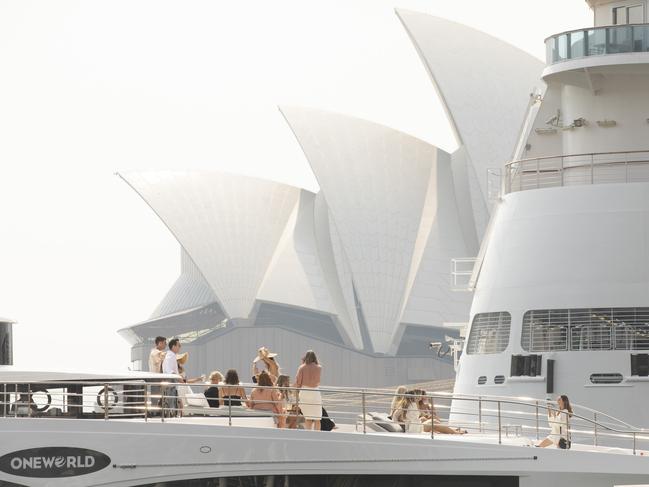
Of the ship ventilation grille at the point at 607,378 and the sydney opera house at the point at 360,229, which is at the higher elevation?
the sydney opera house at the point at 360,229

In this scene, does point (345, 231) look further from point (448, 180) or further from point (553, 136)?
point (553, 136)

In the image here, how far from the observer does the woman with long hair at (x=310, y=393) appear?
1412 cm

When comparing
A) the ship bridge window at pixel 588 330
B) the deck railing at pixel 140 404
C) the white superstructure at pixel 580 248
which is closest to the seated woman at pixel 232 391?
the deck railing at pixel 140 404

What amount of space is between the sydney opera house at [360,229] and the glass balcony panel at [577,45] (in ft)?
95.9

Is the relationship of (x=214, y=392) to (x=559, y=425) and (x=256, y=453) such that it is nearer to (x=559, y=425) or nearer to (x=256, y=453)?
(x=256, y=453)

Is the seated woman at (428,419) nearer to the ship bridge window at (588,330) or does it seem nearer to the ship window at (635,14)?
the ship bridge window at (588,330)

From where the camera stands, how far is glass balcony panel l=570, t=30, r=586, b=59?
63.5 ft

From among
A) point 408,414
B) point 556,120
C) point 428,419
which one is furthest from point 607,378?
point 556,120

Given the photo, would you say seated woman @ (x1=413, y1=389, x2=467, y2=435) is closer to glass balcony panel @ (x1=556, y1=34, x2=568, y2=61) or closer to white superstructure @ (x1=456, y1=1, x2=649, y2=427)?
white superstructure @ (x1=456, y1=1, x2=649, y2=427)

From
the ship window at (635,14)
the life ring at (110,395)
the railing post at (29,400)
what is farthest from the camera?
the ship window at (635,14)

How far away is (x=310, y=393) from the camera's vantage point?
46.8 feet

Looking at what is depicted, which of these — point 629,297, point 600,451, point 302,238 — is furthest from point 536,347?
point 302,238

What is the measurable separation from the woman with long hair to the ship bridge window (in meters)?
4.05

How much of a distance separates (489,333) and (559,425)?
3.49 metres
